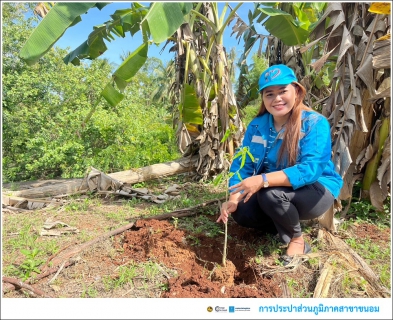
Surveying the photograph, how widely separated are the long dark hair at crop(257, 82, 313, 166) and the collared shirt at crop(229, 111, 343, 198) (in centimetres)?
4

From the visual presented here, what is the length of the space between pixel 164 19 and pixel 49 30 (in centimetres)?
102

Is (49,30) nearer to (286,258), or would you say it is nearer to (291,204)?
(291,204)

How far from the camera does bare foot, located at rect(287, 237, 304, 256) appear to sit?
2.28 m

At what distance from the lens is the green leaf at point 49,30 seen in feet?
8.17

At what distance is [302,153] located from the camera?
84.0 inches

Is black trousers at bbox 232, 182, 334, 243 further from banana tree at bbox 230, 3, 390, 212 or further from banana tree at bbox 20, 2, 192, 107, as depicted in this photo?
banana tree at bbox 20, 2, 192, 107

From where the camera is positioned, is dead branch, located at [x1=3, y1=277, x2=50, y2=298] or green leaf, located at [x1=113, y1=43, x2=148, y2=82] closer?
dead branch, located at [x1=3, y1=277, x2=50, y2=298]

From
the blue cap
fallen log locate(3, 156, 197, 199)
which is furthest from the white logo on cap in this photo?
fallen log locate(3, 156, 197, 199)

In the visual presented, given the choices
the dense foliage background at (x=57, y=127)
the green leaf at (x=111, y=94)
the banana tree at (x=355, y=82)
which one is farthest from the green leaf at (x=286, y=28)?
the dense foliage background at (x=57, y=127)

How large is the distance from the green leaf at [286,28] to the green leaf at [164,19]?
0.97 m

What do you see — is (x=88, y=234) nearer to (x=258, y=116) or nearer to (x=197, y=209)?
(x=197, y=209)

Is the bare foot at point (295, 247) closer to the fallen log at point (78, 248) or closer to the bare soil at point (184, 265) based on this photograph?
the bare soil at point (184, 265)

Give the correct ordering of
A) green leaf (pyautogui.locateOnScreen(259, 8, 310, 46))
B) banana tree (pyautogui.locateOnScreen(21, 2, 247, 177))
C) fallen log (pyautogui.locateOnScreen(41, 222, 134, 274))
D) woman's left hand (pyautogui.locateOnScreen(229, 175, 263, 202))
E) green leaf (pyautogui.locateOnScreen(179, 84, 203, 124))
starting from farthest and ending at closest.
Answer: green leaf (pyautogui.locateOnScreen(179, 84, 203, 124))
banana tree (pyautogui.locateOnScreen(21, 2, 247, 177))
green leaf (pyautogui.locateOnScreen(259, 8, 310, 46))
fallen log (pyautogui.locateOnScreen(41, 222, 134, 274))
woman's left hand (pyautogui.locateOnScreen(229, 175, 263, 202))

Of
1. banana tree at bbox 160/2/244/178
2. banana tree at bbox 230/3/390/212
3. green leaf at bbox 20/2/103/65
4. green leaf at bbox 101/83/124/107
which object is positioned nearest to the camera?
green leaf at bbox 20/2/103/65
